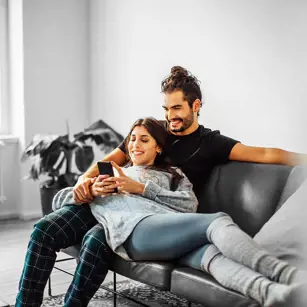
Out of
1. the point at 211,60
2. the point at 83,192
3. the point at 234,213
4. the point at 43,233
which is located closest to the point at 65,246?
the point at 43,233

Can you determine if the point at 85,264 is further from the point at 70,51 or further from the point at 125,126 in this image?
the point at 70,51

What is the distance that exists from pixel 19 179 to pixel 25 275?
2271mm

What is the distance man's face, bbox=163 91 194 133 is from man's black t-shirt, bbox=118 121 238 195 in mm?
51

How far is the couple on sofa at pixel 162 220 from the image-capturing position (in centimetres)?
184

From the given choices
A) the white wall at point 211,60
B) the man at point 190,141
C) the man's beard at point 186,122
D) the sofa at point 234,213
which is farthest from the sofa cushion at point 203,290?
the white wall at point 211,60

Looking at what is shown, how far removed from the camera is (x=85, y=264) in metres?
2.26

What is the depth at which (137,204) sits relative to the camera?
7.79ft

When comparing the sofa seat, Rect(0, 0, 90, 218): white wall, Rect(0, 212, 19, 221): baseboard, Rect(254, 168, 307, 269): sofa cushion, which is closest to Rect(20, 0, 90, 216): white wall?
Rect(0, 0, 90, 218): white wall

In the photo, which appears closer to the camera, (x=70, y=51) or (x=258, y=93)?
(x=258, y=93)

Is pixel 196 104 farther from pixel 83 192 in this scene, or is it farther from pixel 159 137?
pixel 83 192

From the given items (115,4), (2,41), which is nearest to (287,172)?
(115,4)

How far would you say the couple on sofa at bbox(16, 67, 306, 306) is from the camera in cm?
184

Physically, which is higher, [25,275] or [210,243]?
[210,243]

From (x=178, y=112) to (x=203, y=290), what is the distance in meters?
0.94
